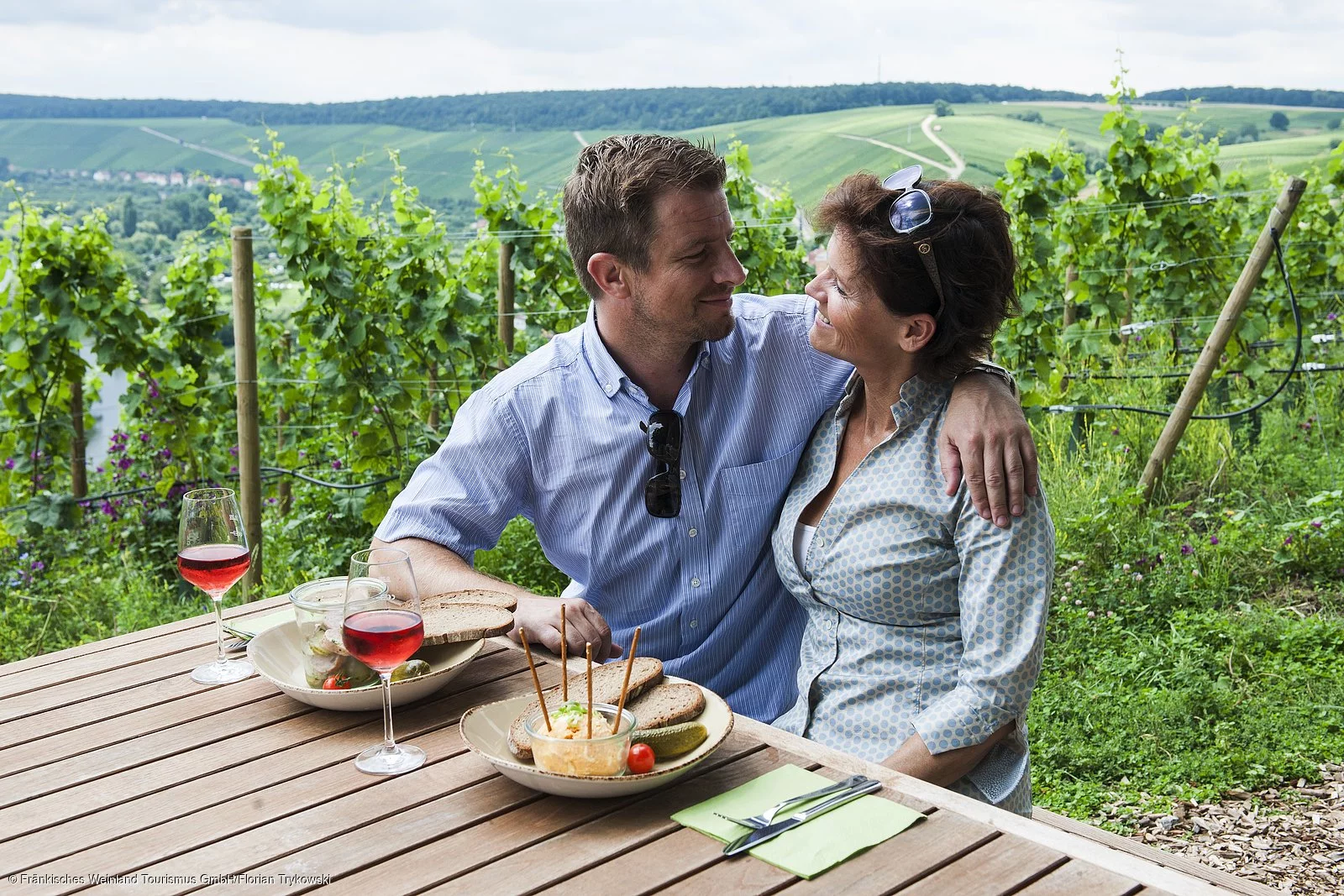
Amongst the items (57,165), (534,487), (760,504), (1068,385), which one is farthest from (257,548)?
(57,165)

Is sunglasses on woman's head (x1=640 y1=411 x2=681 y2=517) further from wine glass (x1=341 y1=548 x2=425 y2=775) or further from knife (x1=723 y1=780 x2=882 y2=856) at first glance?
knife (x1=723 y1=780 x2=882 y2=856)

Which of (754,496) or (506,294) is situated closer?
(754,496)

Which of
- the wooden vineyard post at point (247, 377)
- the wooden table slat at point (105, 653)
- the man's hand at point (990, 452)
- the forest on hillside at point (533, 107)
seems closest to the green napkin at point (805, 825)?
the man's hand at point (990, 452)

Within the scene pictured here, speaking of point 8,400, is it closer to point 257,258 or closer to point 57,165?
point 257,258

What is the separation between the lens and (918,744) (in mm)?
1691

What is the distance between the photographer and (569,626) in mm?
1734

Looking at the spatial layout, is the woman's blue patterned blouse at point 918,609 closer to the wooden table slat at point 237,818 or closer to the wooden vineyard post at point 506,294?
the wooden table slat at point 237,818

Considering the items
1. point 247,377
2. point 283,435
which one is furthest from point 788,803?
point 283,435

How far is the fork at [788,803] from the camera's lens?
1224 millimetres

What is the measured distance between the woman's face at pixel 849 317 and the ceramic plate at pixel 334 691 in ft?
2.46

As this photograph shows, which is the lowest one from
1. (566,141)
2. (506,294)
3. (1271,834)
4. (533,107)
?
(1271,834)

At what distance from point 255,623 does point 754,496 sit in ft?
2.90

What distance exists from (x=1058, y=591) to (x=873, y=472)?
229 centimetres

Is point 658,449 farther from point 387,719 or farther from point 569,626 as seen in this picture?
point 387,719
